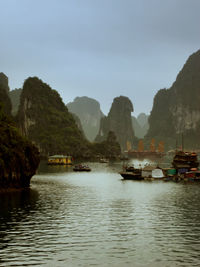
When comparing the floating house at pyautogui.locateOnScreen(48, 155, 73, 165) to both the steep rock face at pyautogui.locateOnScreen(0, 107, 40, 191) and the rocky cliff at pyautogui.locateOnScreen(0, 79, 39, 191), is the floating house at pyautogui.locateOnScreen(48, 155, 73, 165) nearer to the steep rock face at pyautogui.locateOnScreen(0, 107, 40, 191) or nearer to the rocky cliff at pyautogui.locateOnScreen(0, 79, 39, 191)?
the rocky cliff at pyautogui.locateOnScreen(0, 79, 39, 191)

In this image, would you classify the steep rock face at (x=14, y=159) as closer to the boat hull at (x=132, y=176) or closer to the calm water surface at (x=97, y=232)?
the calm water surface at (x=97, y=232)

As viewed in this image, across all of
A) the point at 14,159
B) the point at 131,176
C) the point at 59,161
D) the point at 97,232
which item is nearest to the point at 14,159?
the point at 14,159

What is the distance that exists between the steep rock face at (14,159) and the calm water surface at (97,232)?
3.91 metres

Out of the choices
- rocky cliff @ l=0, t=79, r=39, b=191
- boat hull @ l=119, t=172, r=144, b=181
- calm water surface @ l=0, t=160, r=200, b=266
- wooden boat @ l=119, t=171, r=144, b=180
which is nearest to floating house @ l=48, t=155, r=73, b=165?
wooden boat @ l=119, t=171, r=144, b=180

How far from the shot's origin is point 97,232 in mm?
28359

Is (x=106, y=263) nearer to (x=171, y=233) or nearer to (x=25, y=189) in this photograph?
(x=171, y=233)

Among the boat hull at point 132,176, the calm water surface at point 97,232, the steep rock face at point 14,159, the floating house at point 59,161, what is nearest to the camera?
the calm water surface at point 97,232

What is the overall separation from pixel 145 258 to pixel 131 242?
3.76 meters

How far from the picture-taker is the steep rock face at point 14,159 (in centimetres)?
5006

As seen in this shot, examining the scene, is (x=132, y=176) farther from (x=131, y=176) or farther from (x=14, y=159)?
(x=14, y=159)

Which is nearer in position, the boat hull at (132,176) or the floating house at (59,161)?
the boat hull at (132,176)

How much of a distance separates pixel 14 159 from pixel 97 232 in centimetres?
2633

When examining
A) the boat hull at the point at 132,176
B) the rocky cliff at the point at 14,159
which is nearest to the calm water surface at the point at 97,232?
the rocky cliff at the point at 14,159

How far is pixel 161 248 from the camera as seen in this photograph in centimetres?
2386
